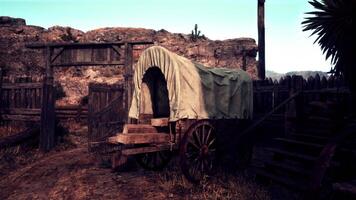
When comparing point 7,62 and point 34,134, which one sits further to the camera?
point 7,62

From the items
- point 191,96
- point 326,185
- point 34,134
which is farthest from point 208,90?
point 34,134

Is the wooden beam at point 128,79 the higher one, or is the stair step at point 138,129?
the wooden beam at point 128,79

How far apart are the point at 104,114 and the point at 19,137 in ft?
9.82

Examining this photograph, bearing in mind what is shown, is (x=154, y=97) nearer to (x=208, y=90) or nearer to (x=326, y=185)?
(x=208, y=90)

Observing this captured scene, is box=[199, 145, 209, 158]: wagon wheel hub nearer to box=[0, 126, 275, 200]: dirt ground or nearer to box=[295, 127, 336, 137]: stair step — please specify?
box=[0, 126, 275, 200]: dirt ground

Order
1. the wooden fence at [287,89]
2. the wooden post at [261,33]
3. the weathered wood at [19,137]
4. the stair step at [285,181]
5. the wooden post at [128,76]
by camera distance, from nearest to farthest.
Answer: the stair step at [285,181]
the wooden fence at [287,89]
the weathered wood at [19,137]
the wooden post at [128,76]
the wooden post at [261,33]

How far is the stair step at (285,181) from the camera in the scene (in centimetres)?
616

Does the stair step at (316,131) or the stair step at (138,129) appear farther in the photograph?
the stair step at (138,129)

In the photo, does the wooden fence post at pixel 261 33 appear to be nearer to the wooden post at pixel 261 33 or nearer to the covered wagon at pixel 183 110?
the wooden post at pixel 261 33

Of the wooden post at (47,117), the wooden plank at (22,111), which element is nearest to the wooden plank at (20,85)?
the wooden post at (47,117)

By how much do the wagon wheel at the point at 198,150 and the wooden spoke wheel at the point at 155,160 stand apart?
958mm

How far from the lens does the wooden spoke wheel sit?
8.89 meters

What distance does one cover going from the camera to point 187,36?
26.4 metres

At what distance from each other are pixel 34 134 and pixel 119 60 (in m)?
4.15
